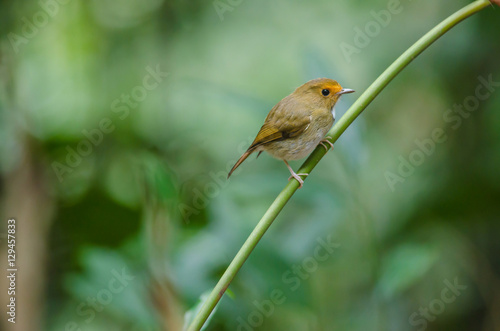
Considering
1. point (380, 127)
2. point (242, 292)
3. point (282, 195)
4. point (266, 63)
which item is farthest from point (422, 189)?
point (282, 195)

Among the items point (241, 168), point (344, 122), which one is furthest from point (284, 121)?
point (241, 168)

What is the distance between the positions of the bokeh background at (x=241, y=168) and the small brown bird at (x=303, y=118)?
0.12m

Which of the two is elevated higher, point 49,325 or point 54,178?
point 54,178

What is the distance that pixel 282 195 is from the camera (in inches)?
43.9

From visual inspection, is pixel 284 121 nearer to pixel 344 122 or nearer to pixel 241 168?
pixel 344 122

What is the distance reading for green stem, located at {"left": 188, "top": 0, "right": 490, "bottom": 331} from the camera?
0.99m

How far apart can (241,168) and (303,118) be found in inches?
53.1

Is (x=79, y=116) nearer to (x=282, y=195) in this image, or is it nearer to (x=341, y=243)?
(x=341, y=243)

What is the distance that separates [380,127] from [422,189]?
56 centimetres

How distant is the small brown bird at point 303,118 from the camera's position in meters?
1.85

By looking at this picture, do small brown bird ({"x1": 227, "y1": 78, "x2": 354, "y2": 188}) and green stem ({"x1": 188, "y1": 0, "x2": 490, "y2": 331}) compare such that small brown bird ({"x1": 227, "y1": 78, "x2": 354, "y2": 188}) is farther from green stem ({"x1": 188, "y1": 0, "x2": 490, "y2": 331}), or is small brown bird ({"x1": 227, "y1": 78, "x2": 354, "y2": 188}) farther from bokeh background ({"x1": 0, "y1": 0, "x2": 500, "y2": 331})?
green stem ({"x1": 188, "y1": 0, "x2": 490, "y2": 331})

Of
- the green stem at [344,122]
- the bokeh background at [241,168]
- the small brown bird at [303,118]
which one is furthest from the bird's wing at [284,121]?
the green stem at [344,122]

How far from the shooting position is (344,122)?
47.6 inches

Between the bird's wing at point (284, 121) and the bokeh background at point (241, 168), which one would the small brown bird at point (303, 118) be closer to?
the bird's wing at point (284, 121)
